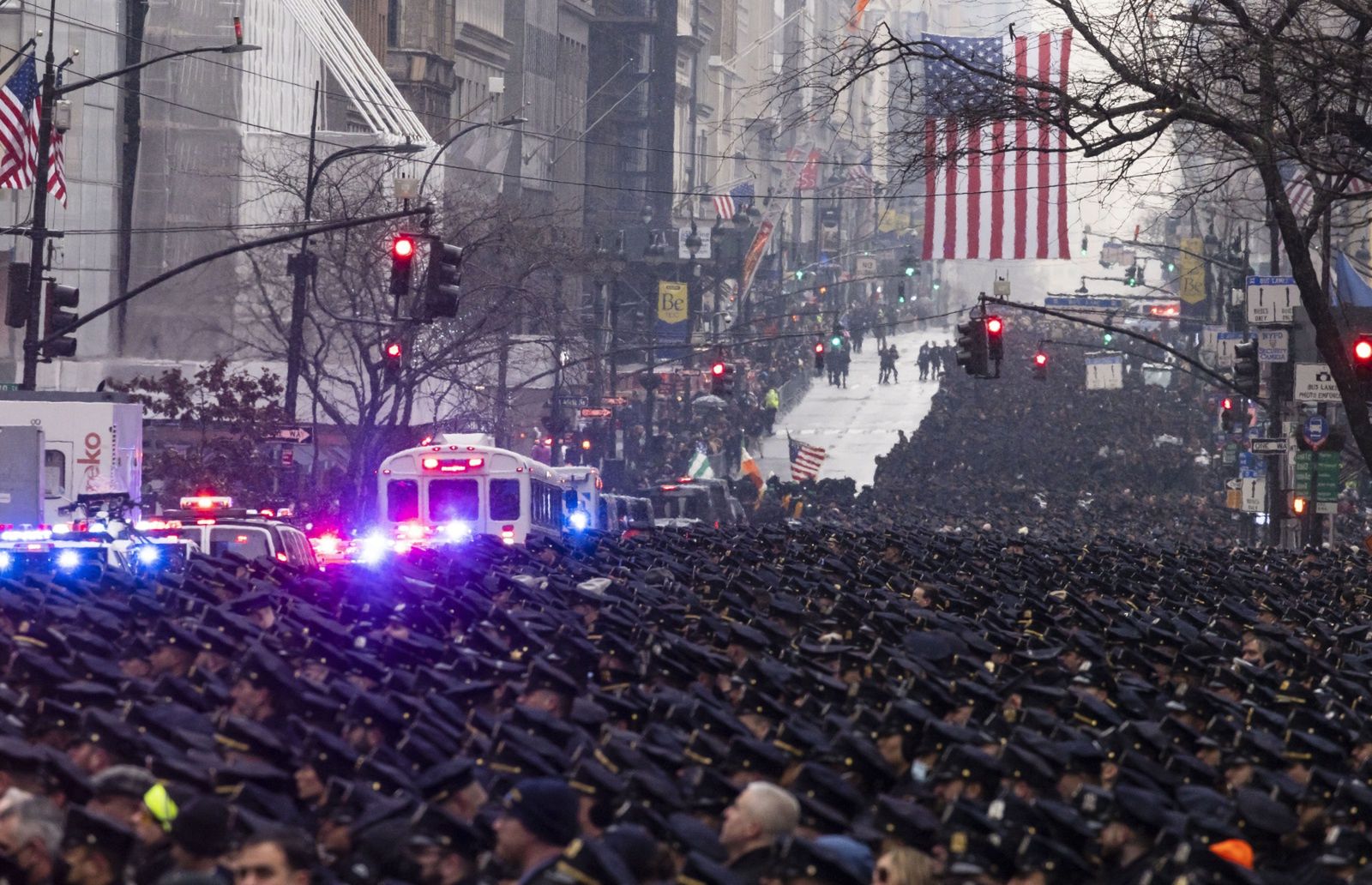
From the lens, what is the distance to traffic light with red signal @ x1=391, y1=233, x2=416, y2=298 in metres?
26.1

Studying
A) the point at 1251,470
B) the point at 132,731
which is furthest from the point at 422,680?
the point at 1251,470

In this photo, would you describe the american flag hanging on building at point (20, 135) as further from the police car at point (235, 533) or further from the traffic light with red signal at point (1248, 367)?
the traffic light with red signal at point (1248, 367)

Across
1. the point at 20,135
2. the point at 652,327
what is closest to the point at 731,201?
the point at 652,327

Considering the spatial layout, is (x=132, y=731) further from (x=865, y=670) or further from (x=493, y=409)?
(x=493, y=409)

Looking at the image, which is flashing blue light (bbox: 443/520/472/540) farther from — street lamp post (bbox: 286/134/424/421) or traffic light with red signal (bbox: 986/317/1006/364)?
traffic light with red signal (bbox: 986/317/1006/364)

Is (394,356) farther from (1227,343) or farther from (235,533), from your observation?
(1227,343)

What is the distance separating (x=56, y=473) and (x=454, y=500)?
7138 mm

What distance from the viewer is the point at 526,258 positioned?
1981 inches

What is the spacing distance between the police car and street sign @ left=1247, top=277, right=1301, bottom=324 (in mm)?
14731

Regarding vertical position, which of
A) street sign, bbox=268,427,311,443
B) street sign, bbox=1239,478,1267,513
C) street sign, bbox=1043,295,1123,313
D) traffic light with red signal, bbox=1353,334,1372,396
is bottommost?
street sign, bbox=1239,478,1267,513

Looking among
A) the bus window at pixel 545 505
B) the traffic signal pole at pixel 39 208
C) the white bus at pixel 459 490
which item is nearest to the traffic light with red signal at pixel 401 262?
the traffic signal pole at pixel 39 208

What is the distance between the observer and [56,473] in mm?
27734

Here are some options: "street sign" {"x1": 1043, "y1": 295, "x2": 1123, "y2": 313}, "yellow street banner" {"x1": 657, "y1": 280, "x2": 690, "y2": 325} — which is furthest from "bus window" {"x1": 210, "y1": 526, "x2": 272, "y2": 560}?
"street sign" {"x1": 1043, "y1": 295, "x2": 1123, "y2": 313}

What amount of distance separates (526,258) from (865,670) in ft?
123
